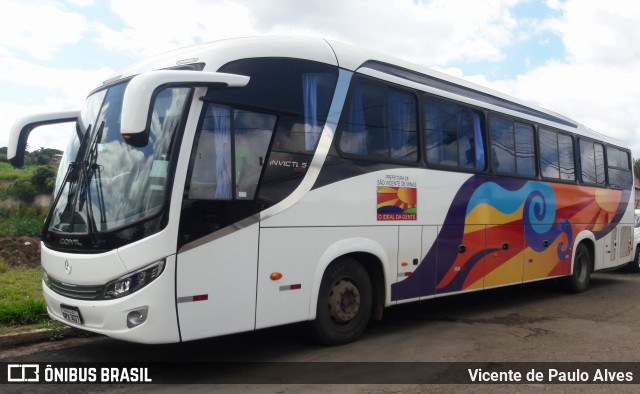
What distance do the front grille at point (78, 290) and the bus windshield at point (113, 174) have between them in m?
0.41

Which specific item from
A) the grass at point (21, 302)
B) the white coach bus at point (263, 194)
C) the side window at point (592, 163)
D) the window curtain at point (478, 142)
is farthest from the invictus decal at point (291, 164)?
the side window at point (592, 163)

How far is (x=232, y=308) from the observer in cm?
575

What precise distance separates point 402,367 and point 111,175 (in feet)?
11.7

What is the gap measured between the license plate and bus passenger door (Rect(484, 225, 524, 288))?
245 inches

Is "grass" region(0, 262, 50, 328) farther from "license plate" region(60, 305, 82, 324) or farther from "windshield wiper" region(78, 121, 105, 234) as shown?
"windshield wiper" region(78, 121, 105, 234)

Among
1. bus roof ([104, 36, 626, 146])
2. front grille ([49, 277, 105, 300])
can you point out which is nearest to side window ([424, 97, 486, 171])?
bus roof ([104, 36, 626, 146])

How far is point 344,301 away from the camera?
7.02 meters

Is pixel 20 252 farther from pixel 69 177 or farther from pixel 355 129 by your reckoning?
pixel 355 129

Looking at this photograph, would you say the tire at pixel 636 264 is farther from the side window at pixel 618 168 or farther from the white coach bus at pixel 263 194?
the white coach bus at pixel 263 194

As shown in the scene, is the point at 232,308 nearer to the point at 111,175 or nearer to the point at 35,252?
the point at 111,175

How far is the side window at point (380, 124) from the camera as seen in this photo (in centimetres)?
715

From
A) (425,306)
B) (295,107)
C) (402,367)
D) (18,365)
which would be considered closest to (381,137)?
(295,107)

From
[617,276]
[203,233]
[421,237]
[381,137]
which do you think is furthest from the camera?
[617,276]

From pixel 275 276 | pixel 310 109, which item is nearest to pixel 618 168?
pixel 310 109
